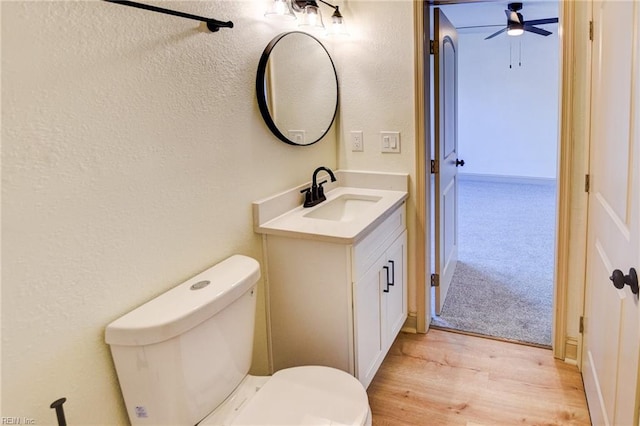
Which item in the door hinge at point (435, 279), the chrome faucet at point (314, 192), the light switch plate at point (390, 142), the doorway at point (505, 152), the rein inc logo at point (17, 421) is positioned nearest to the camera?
the rein inc logo at point (17, 421)

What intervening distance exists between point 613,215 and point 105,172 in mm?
1606

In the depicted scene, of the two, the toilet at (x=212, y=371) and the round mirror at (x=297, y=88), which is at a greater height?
the round mirror at (x=297, y=88)

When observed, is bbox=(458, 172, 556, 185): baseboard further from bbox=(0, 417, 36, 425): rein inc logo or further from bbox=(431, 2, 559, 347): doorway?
bbox=(0, 417, 36, 425): rein inc logo

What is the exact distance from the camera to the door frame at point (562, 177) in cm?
222

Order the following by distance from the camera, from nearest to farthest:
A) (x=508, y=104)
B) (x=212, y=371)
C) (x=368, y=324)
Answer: (x=212, y=371) < (x=368, y=324) < (x=508, y=104)

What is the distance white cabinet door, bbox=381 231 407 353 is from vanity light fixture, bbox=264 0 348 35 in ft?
3.81

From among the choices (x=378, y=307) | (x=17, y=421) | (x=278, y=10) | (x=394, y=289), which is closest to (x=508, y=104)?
(x=394, y=289)

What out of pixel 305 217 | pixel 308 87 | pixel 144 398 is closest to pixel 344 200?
pixel 305 217

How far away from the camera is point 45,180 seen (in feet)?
3.78

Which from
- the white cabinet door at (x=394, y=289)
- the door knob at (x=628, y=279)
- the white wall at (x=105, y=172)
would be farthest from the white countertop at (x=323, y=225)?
the door knob at (x=628, y=279)

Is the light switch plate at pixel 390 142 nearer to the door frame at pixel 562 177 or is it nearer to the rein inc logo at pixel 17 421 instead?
the door frame at pixel 562 177

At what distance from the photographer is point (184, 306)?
1387 mm

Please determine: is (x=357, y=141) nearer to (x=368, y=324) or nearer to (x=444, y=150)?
(x=444, y=150)

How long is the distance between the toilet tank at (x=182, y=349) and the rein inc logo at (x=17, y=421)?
0.79 ft
